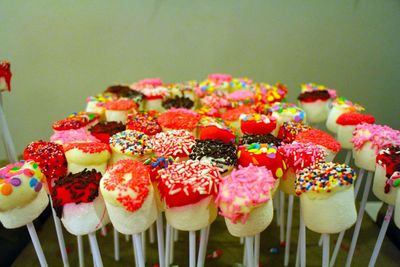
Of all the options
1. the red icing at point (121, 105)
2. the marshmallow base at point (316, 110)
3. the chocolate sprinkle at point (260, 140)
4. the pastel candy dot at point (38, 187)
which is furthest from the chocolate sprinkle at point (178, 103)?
the pastel candy dot at point (38, 187)

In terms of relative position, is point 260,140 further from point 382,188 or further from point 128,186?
point 128,186

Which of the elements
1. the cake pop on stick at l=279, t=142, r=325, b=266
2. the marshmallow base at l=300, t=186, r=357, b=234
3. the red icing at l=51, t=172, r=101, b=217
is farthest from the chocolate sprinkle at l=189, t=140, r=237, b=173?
the red icing at l=51, t=172, r=101, b=217

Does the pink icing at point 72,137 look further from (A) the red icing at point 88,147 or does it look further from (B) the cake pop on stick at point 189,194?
(B) the cake pop on stick at point 189,194

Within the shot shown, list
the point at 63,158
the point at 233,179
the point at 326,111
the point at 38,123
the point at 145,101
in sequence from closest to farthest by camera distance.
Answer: the point at 233,179 < the point at 63,158 < the point at 326,111 < the point at 145,101 < the point at 38,123

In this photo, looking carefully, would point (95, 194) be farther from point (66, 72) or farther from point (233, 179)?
point (66, 72)

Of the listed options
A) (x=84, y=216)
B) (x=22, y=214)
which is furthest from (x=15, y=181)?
(x=84, y=216)

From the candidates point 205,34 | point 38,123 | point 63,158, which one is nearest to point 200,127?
point 63,158
